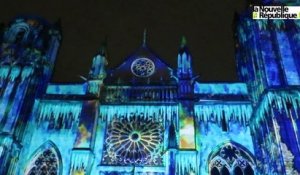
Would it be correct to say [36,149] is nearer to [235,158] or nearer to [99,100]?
[99,100]

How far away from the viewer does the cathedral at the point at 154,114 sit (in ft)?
55.8

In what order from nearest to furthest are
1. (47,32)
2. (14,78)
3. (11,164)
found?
(11,164)
(14,78)
(47,32)

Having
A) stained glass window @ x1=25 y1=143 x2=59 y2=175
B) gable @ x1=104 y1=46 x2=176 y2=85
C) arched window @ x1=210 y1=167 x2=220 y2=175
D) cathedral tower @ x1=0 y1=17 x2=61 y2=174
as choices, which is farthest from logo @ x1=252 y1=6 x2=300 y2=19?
stained glass window @ x1=25 y1=143 x2=59 y2=175

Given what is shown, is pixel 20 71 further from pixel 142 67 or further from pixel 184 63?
pixel 184 63

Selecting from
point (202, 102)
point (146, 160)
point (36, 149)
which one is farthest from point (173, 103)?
point (36, 149)

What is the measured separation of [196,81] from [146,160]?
5.29 m

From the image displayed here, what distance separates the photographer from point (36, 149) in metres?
18.6

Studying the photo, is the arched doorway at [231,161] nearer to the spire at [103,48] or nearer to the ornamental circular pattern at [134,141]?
the ornamental circular pattern at [134,141]

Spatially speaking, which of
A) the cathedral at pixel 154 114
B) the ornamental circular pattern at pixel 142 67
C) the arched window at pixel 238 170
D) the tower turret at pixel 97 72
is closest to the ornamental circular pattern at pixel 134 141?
the cathedral at pixel 154 114

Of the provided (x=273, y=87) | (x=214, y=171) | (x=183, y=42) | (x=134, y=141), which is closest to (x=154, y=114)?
(x=134, y=141)

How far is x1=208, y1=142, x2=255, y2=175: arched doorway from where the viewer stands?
17.8 metres

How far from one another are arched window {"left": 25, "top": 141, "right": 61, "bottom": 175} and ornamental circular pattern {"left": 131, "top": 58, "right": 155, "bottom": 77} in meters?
6.27

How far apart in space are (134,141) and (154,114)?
5.68 feet

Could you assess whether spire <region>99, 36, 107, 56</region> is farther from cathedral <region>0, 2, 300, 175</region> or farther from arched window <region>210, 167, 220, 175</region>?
arched window <region>210, 167, 220, 175</region>
